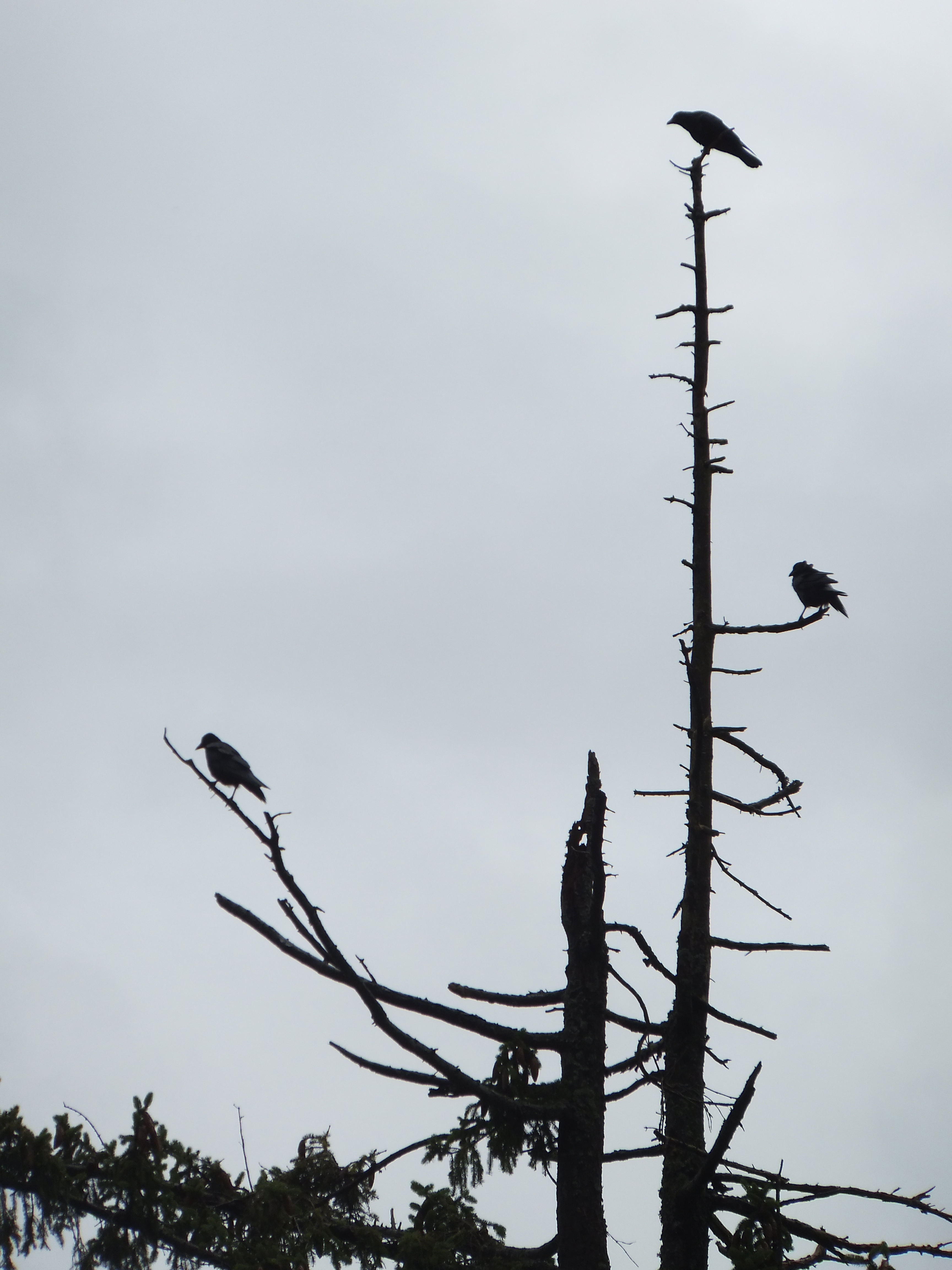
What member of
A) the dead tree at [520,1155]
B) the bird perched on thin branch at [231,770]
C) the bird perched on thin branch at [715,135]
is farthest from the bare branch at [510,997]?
the bird perched on thin branch at [715,135]

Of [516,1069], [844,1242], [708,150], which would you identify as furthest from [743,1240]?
[708,150]

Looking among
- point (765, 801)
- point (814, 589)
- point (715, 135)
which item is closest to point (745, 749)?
point (765, 801)

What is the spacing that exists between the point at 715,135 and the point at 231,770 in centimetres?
1044

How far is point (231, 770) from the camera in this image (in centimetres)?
1180

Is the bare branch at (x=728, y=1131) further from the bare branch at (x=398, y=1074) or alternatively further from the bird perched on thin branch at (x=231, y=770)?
the bird perched on thin branch at (x=231, y=770)

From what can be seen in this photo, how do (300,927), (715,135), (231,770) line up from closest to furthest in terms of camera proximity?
(300,927) < (231,770) < (715,135)

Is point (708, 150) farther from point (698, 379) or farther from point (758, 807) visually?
point (758, 807)

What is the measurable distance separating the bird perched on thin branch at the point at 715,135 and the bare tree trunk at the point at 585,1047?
8931 mm

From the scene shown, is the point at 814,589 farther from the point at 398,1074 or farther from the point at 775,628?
the point at 398,1074

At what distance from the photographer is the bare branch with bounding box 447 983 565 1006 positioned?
8141 millimetres

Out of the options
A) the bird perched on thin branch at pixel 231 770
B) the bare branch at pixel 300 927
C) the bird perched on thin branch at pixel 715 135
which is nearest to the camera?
the bare branch at pixel 300 927

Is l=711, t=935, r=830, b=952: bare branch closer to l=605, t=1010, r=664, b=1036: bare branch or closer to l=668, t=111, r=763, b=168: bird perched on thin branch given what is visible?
l=605, t=1010, r=664, b=1036: bare branch

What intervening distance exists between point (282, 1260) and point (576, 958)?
9.16 ft

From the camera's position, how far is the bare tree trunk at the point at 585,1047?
815 centimetres
